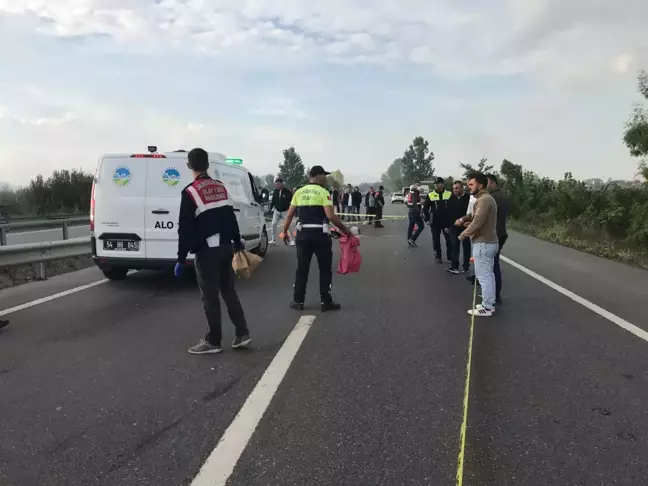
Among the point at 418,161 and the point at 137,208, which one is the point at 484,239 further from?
the point at 418,161

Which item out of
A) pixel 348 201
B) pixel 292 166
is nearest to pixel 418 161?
pixel 292 166

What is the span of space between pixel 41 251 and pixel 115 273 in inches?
54.4

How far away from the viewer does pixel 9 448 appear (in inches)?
136

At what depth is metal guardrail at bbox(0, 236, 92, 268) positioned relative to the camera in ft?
29.1

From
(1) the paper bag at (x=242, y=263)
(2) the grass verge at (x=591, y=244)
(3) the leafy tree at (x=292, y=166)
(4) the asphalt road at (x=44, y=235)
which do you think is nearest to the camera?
(1) the paper bag at (x=242, y=263)

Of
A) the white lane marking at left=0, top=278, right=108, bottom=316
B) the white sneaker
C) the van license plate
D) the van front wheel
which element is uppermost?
the van license plate

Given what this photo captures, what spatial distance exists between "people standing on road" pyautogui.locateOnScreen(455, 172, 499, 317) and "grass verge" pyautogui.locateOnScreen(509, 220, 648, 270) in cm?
647

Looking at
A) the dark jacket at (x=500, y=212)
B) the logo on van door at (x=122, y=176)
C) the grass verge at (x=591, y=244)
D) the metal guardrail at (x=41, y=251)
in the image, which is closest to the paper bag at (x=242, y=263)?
the logo on van door at (x=122, y=176)

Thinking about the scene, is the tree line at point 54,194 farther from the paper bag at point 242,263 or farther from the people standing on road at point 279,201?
the paper bag at point 242,263

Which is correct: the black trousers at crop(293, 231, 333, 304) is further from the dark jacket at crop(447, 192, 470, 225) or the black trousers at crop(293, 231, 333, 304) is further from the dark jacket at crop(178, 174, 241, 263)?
the dark jacket at crop(447, 192, 470, 225)

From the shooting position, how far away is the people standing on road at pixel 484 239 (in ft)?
23.2

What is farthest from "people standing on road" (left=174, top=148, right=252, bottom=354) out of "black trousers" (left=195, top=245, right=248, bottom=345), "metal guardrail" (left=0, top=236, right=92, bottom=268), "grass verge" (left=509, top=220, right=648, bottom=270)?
"grass verge" (left=509, top=220, right=648, bottom=270)

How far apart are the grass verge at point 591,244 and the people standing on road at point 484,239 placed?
6.47m

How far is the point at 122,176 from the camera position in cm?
866
